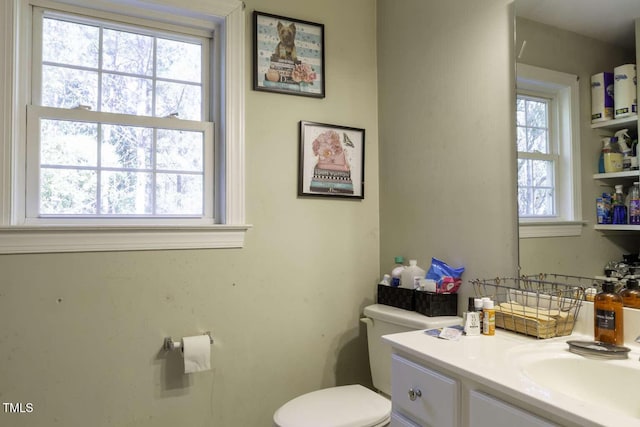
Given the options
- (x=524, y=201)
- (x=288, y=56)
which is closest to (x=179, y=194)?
(x=288, y=56)

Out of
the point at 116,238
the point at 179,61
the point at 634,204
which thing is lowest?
the point at 116,238

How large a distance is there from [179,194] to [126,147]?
29cm

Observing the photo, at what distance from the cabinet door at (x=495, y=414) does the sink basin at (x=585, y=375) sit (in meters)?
0.10

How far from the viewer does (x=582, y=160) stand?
1.33m

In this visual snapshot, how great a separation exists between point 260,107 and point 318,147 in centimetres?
34

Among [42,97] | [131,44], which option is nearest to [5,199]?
[42,97]

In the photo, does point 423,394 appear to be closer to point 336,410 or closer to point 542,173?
point 336,410

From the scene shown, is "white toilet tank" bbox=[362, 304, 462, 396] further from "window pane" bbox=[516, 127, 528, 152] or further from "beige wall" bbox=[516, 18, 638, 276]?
"window pane" bbox=[516, 127, 528, 152]

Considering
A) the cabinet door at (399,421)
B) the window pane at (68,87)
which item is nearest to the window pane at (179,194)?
the window pane at (68,87)

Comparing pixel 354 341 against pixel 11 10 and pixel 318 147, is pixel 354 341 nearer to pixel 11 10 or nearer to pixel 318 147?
pixel 318 147

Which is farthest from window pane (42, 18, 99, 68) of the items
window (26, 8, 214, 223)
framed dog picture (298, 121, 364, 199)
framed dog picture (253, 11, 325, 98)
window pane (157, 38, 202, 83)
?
framed dog picture (298, 121, 364, 199)

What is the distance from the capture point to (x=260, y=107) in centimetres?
195

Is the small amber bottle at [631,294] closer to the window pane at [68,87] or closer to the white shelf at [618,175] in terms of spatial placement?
the white shelf at [618,175]

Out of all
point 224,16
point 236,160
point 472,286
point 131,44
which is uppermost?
point 224,16
